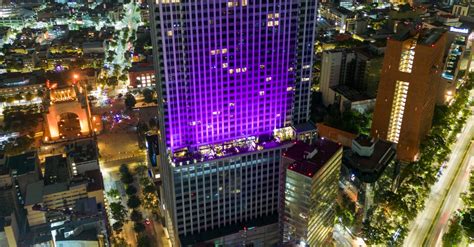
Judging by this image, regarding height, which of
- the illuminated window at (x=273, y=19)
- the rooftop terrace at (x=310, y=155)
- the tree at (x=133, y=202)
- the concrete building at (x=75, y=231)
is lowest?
the tree at (x=133, y=202)

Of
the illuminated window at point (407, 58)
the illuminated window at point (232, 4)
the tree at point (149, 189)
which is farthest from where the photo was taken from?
the tree at point (149, 189)

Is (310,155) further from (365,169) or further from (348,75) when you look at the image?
(348,75)

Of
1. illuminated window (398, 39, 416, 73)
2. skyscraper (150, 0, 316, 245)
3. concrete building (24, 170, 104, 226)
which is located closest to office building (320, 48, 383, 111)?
illuminated window (398, 39, 416, 73)

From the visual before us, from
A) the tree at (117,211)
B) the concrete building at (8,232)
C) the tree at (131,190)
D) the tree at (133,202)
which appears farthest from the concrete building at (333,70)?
the concrete building at (8,232)

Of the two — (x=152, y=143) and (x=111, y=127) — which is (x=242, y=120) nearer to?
(x=152, y=143)

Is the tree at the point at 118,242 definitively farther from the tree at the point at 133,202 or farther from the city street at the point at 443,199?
the city street at the point at 443,199

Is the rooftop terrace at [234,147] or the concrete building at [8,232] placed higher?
the rooftop terrace at [234,147]

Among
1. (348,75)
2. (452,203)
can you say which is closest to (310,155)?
(452,203)

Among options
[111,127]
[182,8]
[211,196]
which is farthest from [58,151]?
[182,8]
